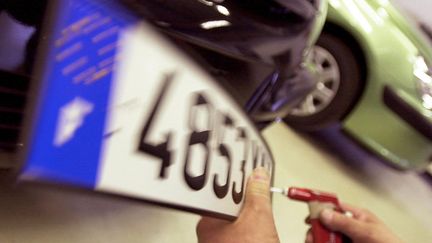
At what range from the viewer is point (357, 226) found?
103 cm

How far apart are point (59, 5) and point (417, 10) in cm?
400

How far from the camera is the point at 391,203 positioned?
237cm

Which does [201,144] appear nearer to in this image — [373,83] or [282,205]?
[282,205]

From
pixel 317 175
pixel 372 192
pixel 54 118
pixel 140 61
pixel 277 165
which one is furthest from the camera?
pixel 372 192

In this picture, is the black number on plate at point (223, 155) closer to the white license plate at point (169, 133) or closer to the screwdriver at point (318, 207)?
the white license plate at point (169, 133)

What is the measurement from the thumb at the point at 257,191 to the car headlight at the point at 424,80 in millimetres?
1321

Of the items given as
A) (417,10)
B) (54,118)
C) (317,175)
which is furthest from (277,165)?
(417,10)

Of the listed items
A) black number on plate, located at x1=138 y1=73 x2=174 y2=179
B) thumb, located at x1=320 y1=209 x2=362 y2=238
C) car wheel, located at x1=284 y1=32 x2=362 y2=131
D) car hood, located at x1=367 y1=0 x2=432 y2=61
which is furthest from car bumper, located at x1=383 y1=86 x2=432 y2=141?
black number on plate, located at x1=138 y1=73 x2=174 y2=179

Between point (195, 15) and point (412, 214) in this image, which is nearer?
point (195, 15)

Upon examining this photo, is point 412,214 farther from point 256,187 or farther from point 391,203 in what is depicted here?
point 256,187

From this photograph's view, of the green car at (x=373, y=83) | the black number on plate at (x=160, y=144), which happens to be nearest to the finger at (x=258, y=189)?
the black number on plate at (x=160, y=144)

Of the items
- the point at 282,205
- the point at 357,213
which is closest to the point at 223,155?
the point at 357,213

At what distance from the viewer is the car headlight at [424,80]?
6.84 feet

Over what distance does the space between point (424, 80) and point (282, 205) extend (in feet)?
2.72
